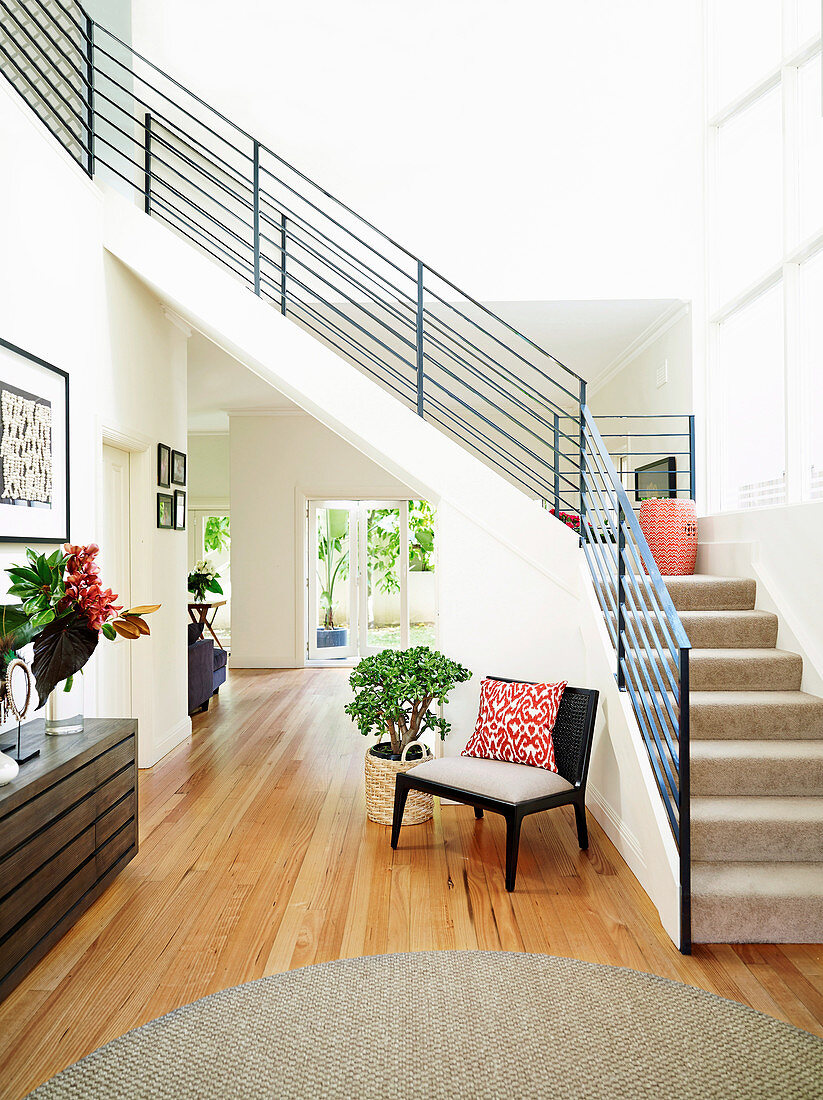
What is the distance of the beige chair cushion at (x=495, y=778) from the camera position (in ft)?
10.5

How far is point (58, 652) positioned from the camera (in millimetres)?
2684

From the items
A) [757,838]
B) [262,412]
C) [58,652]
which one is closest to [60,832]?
[58,652]

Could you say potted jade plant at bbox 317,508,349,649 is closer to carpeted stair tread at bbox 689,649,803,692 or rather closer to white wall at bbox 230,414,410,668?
white wall at bbox 230,414,410,668

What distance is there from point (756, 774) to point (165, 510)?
12.7 ft

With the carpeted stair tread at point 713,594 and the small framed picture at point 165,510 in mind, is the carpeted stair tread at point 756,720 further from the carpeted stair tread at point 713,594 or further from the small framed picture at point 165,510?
the small framed picture at point 165,510

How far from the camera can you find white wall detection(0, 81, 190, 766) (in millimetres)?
3158

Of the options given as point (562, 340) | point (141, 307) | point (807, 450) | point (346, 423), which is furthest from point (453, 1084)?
point (562, 340)

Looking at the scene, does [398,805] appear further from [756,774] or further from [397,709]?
[756,774]

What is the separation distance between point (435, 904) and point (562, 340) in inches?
189

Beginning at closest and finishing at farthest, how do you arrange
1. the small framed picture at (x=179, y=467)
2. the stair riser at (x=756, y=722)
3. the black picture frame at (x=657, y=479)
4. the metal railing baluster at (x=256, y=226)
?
the stair riser at (x=756, y=722) → the metal railing baluster at (x=256, y=226) → the small framed picture at (x=179, y=467) → the black picture frame at (x=657, y=479)

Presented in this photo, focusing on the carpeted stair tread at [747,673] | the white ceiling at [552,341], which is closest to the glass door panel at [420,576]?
the white ceiling at [552,341]

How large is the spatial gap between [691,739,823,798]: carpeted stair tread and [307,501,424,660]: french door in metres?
6.16

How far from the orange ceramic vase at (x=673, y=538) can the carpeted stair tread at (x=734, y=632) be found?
0.94 meters

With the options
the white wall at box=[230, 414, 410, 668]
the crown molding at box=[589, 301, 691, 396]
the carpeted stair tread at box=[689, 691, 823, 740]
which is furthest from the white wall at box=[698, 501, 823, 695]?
the white wall at box=[230, 414, 410, 668]
